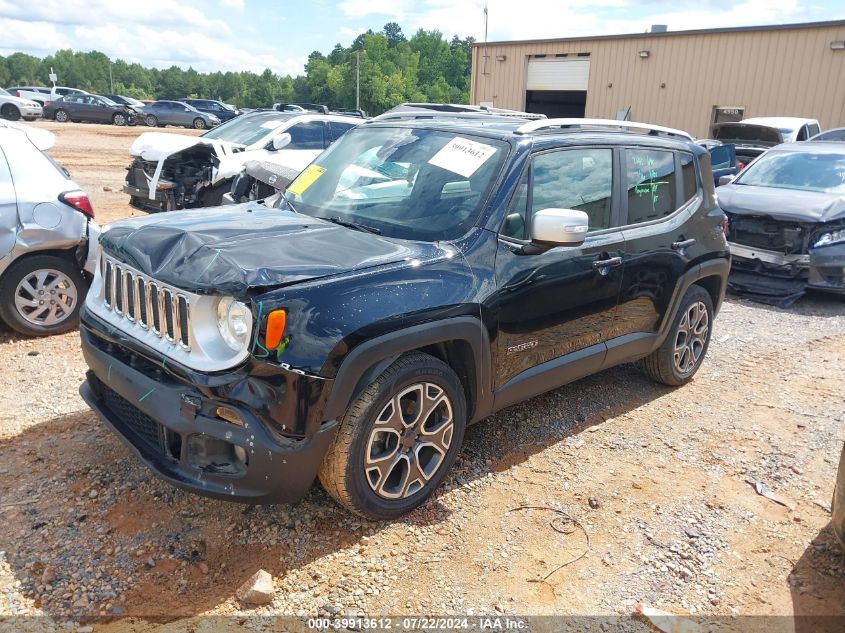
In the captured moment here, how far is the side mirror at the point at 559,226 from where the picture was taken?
132 inches

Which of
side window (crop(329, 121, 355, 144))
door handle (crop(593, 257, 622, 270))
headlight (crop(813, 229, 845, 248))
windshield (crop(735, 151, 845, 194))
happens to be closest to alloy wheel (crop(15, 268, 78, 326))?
door handle (crop(593, 257, 622, 270))

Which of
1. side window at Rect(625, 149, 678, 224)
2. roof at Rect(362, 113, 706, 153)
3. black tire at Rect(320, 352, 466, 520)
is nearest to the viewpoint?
black tire at Rect(320, 352, 466, 520)

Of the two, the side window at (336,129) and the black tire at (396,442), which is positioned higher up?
the side window at (336,129)

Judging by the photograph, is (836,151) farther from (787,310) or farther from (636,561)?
(636,561)

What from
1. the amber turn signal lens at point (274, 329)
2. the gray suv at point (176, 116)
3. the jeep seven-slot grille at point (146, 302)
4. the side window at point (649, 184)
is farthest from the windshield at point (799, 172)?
the gray suv at point (176, 116)

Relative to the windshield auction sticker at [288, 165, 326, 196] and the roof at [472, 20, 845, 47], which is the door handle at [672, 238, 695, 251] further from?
the roof at [472, 20, 845, 47]

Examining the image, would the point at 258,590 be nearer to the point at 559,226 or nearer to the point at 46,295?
the point at 559,226

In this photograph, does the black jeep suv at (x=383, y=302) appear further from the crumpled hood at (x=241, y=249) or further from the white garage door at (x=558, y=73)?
the white garage door at (x=558, y=73)

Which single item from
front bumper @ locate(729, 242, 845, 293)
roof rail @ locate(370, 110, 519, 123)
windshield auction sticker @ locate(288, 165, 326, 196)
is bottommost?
front bumper @ locate(729, 242, 845, 293)

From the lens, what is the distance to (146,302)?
309 centimetres

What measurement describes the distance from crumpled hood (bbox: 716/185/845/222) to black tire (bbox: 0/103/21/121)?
30369 millimetres

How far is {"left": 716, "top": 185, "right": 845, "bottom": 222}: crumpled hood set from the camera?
791 cm

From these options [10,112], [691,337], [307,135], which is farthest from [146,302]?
[10,112]

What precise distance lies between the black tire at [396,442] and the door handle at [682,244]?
218cm
